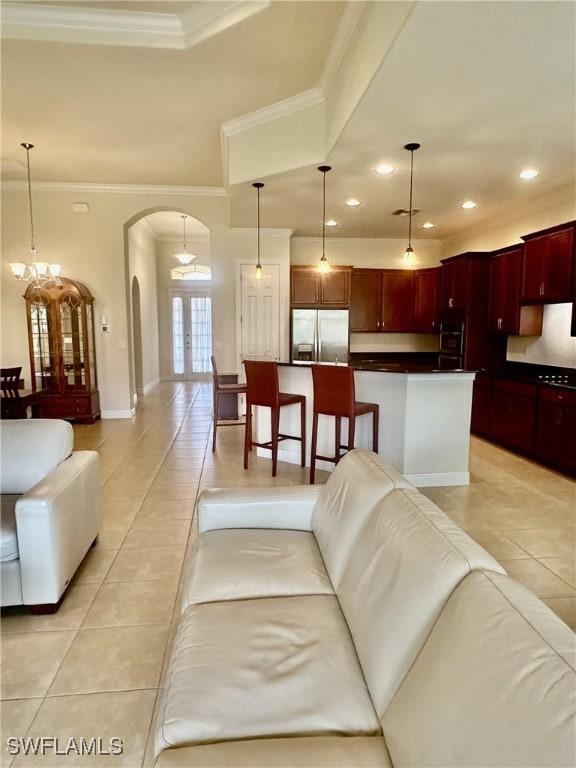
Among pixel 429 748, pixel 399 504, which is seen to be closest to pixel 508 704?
pixel 429 748

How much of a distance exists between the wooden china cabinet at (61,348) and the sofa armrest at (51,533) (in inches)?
169

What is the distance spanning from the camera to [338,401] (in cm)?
377

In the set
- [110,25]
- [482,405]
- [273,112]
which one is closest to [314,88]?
[273,112]

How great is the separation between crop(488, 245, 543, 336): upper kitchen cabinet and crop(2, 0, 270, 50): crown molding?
13.3 ft

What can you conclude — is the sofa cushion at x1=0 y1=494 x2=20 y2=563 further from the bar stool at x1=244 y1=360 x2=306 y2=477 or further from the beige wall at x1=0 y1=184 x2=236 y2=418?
the beige wall at x1=0 y1=184 x2=236 y2=418

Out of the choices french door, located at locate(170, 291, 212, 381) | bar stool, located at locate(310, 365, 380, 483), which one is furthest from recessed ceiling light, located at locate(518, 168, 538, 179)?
french door, located at locate(170, 291, 212, 381)

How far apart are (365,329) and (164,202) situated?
3592 mm

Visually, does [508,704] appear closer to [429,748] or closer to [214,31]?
[429,748]

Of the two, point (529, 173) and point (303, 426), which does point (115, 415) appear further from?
point (529, 173)

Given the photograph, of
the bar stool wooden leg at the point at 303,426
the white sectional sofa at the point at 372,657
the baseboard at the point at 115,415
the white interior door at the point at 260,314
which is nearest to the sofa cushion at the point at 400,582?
the white sectional sofa at the point at 372,657

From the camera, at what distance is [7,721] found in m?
1.60

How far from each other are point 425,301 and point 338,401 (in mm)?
4040

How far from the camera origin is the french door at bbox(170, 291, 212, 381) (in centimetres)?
1142

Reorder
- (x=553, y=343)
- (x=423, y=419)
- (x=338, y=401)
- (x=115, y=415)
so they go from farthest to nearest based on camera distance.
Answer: (x=115, y=415), (x=553, y=343), (x=423, y=419), (x=338, y=401)
